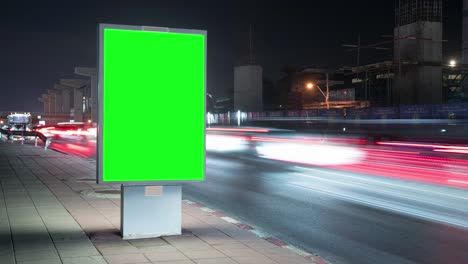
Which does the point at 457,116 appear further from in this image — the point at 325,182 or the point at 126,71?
the point at 126,71

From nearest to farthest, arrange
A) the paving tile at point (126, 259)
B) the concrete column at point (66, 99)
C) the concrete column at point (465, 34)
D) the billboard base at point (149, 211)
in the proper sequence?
1. the paving tile at point (126, 259)
2. the billboard base at point (149, 211)
3. the concrete column at point (465, 34)
4. the concrete column at point (66, 99)

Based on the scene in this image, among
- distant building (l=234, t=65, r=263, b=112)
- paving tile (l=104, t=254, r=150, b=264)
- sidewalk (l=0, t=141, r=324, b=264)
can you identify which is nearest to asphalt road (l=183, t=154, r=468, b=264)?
sidewalk (l=0, t=141, r=324, b=264)

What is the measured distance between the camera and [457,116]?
32.5 m

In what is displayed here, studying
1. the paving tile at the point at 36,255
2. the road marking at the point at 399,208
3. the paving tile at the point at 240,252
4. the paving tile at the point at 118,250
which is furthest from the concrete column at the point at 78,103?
the paving tile at the point at 240,252

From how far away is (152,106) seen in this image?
283 inches

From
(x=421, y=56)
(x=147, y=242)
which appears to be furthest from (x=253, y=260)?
(x=421, y=56)

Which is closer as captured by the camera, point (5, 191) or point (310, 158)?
point (5, 191)

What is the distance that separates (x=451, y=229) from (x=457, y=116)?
83.5 feet

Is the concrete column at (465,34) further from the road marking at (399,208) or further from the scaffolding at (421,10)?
the road marking at (399,208)

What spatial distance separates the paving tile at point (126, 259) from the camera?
239 inches

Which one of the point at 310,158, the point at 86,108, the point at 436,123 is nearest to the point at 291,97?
the point at 86,108

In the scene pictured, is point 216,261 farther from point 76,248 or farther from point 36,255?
point 36,255

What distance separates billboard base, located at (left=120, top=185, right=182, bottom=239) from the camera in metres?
7.27

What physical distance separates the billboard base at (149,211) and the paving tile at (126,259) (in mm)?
935
